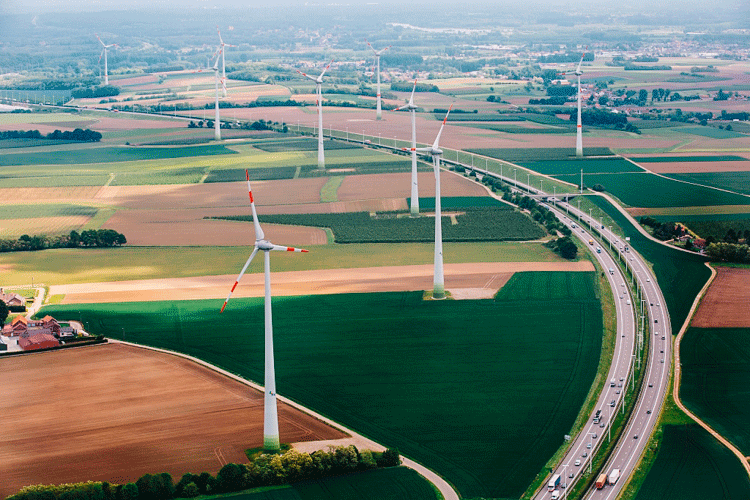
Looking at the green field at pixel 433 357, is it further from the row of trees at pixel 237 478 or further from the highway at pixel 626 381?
the row of trees at pixel 237 478

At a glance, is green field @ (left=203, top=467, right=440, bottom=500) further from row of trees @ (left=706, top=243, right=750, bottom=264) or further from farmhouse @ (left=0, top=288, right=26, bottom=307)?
row of trees @ (left=706, top=243, right=750, bottom=264)

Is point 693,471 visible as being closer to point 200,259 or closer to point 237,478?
point 237,478

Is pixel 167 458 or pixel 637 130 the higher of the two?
pixel 637 130

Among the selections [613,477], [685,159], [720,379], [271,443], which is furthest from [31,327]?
[685,159]

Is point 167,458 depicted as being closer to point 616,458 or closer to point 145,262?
point 616,458

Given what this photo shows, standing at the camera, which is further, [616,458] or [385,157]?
[385,157]

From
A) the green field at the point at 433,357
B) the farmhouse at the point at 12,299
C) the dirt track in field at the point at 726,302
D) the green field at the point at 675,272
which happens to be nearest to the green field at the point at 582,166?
the green field at the point at 675,272

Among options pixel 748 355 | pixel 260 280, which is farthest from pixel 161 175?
pixel 748 355
